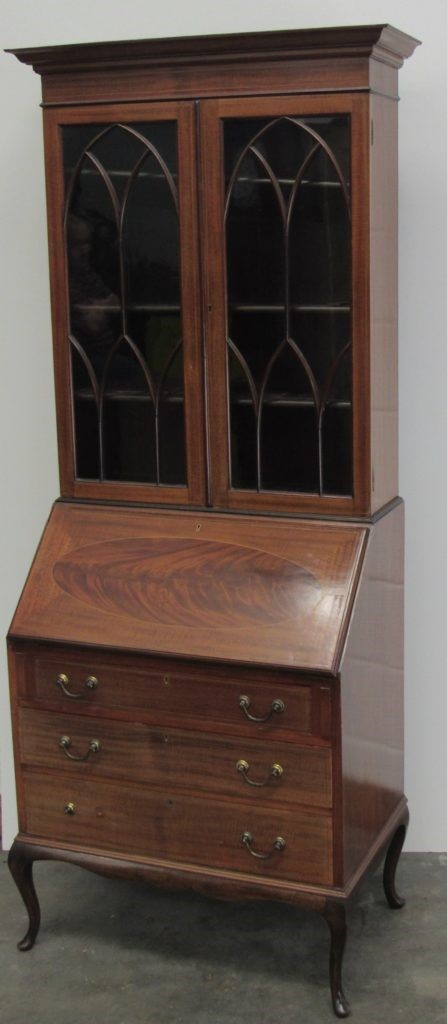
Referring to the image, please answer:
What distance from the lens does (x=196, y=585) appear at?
2941 millimetres

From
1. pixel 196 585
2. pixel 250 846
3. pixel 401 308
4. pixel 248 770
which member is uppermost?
pixel 401 308

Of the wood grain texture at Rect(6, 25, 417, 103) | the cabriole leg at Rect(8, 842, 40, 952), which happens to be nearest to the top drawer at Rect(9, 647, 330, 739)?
the cabriole leg at Rect(8, 842, 40, 952)

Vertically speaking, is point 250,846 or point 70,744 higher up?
point 70,744

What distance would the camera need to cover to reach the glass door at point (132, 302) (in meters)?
2.93

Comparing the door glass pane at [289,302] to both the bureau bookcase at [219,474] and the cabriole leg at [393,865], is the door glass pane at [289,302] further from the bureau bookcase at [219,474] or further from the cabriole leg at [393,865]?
the cabriole leg at [393,865]

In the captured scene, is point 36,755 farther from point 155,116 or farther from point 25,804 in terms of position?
point 155,116

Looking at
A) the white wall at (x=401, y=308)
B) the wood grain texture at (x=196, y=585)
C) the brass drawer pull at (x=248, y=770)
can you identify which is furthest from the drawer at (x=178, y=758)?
the white wall at (x=401, y=308)

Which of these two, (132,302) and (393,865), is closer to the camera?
(132,302)

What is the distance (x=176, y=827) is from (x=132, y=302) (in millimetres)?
1184

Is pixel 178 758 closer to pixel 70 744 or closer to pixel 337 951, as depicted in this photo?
pixel 70 744

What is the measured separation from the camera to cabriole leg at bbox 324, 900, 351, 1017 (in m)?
2.83

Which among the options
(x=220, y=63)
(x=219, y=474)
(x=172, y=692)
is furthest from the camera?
(x=219, y=474)

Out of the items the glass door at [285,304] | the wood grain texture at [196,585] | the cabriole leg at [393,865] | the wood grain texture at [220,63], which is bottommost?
the cabriole leg at [393,865]

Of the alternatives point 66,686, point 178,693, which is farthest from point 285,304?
point 66,686
